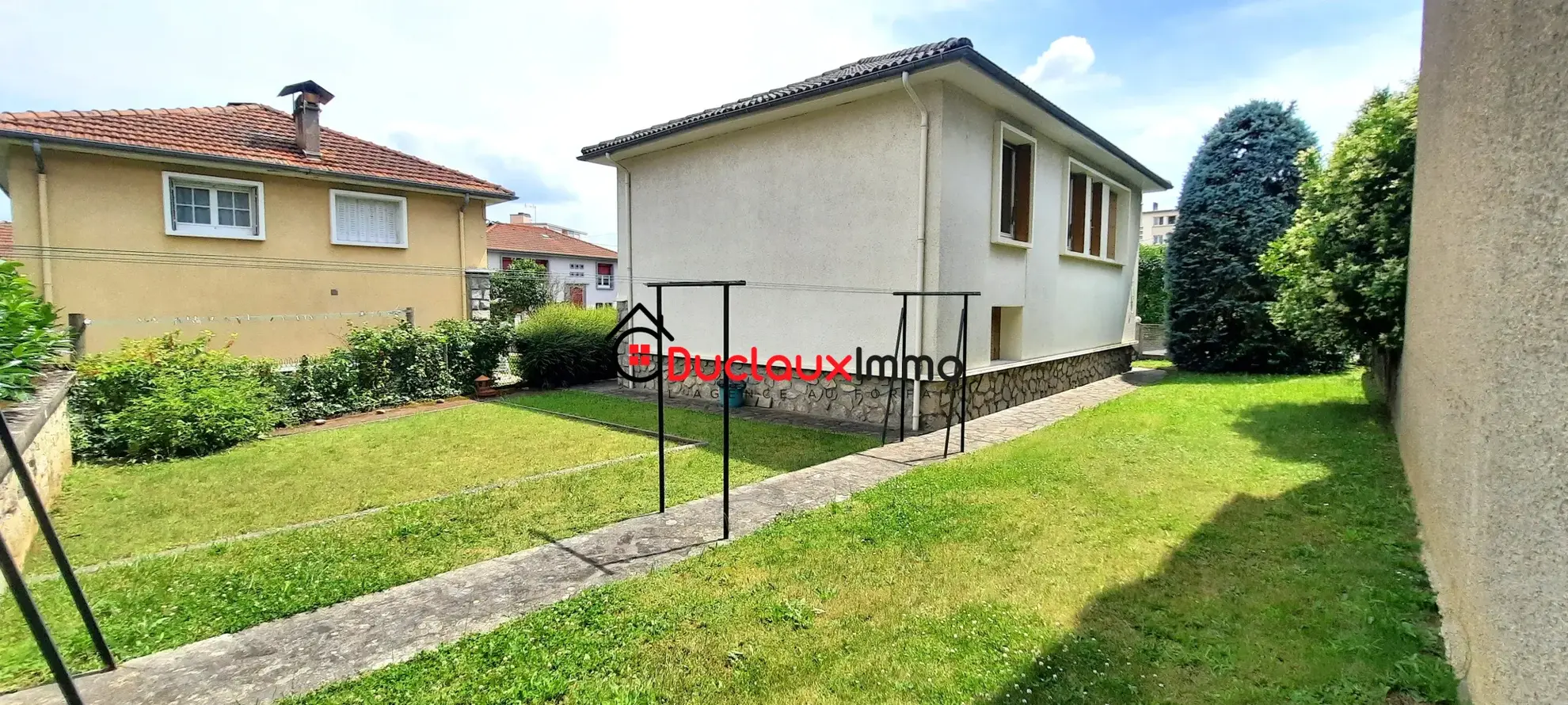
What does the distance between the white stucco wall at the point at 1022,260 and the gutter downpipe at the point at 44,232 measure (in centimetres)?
1465

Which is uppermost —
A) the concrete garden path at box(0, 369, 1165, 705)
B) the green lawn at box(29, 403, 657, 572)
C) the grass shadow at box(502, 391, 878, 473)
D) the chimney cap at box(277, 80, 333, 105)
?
the chimney cap at box(277, 80, 333, 105)

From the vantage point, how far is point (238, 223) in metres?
12.5

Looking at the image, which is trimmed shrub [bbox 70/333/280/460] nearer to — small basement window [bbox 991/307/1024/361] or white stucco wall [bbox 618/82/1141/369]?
white stucco wall [bbox 618/82/1141/369]

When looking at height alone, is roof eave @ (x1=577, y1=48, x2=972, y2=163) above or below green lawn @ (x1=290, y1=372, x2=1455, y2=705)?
above

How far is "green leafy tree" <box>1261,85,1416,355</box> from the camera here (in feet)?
23.9

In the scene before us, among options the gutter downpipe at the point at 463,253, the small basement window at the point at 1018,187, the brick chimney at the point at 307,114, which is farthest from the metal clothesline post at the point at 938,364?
the brick chimney at the point at 307,114

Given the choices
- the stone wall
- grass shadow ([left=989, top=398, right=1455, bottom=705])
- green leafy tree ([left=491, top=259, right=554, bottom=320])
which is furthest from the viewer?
green leafy tree ([left=491, top=259, right=554, bottom=320])

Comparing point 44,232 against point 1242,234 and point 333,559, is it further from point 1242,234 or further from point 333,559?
point 1242,234

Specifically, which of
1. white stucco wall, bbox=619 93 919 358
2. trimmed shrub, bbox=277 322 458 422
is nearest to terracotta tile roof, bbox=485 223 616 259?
trimmed shrub, bbox=277 322 458 422

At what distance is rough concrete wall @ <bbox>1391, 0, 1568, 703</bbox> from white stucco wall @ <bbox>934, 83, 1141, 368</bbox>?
5334 millimetres

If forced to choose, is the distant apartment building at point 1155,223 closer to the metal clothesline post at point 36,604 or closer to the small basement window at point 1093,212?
the small basement window at point 1093,212

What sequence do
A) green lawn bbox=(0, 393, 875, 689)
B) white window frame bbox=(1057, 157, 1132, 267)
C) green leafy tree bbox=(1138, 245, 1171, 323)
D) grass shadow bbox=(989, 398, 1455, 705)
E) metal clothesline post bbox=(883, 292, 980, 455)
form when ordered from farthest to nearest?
green leafy tree bbox=(1138, 245, 1171, 323) → white window frame bbox=(1057, 157, 1132, 267) → metal clothesline post bbox=(883, 292, 980, 455) → green lawn bbox=(0, 393, 875, 689) → grass shadow bbox=(989, 398, 1455, 705)

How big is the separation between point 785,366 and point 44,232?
41.5 ft

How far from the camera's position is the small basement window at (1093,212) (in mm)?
13211
